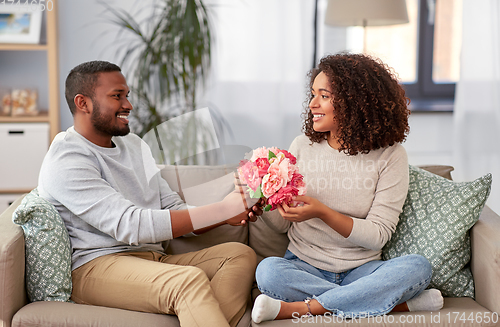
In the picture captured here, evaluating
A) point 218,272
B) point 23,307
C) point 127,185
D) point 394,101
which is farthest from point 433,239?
point 23,307

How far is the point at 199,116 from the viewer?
250 cm

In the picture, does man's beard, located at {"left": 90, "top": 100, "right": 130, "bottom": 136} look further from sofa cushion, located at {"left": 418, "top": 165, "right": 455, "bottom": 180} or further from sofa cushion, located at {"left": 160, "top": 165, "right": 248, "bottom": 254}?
sofa cushion, located at {"left": 418, "top": 165, "right": 455, "bottom": 180}

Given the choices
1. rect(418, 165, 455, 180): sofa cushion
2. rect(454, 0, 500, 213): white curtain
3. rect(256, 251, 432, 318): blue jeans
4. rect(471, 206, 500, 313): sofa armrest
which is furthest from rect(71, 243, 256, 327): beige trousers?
rect(454, 0, 500, 213): white curtain

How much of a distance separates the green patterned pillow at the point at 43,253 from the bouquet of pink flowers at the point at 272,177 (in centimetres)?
61

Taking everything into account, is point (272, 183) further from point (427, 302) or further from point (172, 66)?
point (172, 66)

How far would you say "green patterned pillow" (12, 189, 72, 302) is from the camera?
1.46m

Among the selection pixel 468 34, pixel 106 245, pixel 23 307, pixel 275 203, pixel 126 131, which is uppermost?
pixel 468 34

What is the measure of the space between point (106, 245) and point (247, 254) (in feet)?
1.60

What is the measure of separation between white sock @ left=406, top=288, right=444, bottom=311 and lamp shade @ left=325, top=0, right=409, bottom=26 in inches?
68.6

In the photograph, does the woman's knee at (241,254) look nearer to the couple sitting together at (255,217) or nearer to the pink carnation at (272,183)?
the couple sitting together at (255,217)

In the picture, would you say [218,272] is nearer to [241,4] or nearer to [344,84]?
[344,84]

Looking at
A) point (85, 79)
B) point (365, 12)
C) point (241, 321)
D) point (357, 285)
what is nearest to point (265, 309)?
point (241, 321)

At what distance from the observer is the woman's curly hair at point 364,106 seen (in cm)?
165

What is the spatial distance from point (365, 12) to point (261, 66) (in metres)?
0.82
